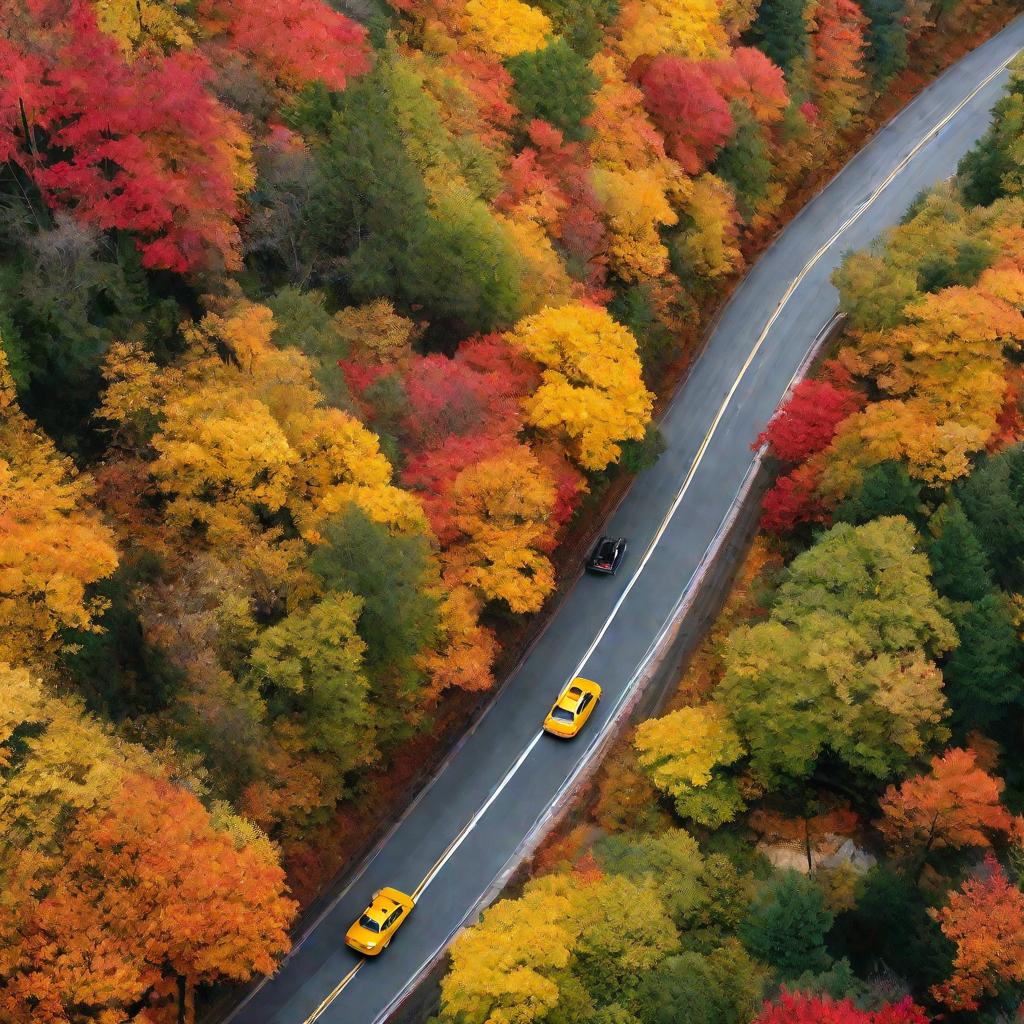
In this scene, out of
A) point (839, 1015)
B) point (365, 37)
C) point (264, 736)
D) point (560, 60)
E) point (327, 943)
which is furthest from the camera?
point (560, 60)

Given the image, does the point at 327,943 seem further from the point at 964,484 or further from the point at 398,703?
the point at 964,484

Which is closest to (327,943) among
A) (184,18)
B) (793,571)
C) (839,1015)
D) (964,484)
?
(839,1015)

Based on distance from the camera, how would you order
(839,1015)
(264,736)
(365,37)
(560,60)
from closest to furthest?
(839,1015) < (264,736) < (365,37) < (560,60)

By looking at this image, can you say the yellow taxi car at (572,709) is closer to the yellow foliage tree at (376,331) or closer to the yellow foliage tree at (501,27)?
the yellow foliage tree at (376,331)

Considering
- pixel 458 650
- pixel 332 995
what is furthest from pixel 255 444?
pixel 332 995

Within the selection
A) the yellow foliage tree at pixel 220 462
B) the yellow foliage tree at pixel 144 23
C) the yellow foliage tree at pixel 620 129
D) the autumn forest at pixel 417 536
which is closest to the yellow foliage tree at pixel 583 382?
the autumn forest at pixel 417 536

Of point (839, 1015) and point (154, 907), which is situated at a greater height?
→ point (839, 1015)

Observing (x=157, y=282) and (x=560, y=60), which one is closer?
(x=157, y=282)
